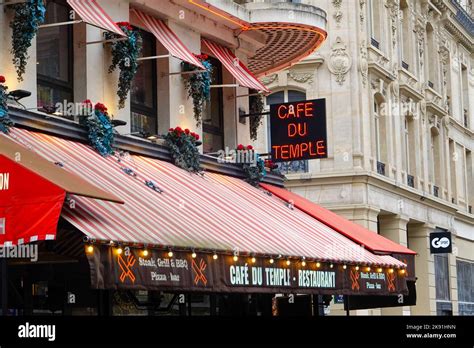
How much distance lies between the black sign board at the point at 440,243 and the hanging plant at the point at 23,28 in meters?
27.1

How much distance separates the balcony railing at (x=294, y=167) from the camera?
3616cm

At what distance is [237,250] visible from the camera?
15.9 meters

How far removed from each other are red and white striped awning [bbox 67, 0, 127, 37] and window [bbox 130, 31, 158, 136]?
2393 millimetres

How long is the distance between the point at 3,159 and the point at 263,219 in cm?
712

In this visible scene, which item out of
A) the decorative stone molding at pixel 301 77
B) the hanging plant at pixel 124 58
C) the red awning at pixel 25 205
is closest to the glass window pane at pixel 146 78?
the hanging plant at pixel 124 58

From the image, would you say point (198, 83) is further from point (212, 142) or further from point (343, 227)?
point (343, 227)

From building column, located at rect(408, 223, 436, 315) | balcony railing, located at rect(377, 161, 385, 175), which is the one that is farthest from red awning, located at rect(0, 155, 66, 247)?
building column, located at rect(408, 223, 436, 315)

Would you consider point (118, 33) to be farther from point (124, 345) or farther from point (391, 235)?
point (391, 235)

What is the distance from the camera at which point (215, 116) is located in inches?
915

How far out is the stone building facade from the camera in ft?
118

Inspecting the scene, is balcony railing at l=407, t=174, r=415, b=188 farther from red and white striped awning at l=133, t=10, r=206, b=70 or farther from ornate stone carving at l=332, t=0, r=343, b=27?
red and white striped awning at l=133, t=10, r=206, b=70

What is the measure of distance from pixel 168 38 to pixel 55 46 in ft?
8.97

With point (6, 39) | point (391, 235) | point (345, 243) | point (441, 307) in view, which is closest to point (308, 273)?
point (345, 243)

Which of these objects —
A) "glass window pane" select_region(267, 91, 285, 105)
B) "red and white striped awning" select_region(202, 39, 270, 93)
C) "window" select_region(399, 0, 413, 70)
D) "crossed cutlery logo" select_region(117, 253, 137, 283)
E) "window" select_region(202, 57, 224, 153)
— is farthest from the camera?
"window" select_region(399, 0, 413, 70)
